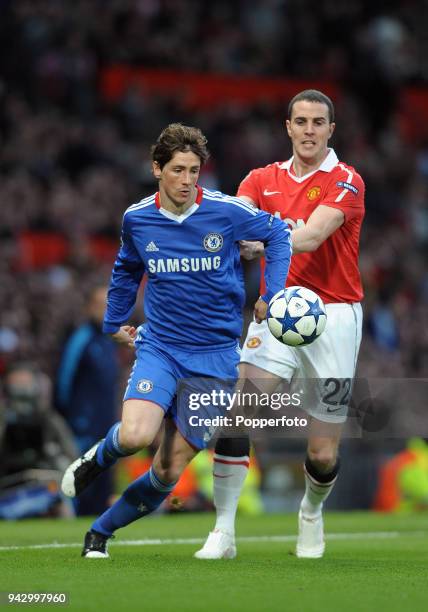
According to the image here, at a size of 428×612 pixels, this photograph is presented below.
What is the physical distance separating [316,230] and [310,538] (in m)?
1.76

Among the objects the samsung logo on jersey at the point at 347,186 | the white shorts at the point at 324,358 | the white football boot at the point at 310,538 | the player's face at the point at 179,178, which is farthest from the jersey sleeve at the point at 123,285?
the white football boot at the point at 310,538

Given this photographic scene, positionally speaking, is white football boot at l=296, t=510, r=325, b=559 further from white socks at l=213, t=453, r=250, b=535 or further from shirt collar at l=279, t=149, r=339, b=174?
shirt collar at l=279, t=149, r=339, b=174

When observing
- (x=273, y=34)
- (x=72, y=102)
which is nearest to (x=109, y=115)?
(x=72, y=102)

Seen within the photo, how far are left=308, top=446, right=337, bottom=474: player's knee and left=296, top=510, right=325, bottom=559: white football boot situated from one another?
314mm

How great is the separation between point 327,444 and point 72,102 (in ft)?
38.0

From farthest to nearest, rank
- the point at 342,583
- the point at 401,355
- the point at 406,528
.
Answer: the point at 401,355 → the point at 406,528 → the point at 342,583

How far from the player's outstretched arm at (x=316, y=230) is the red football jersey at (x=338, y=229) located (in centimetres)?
10

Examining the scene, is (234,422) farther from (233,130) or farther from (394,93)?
(394,93)

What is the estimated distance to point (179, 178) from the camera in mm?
7027

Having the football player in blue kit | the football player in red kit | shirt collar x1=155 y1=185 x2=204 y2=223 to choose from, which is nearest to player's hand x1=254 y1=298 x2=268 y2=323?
the football player in blue kit

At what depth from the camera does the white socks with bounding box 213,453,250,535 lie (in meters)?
7.54

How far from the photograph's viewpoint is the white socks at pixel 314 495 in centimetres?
777

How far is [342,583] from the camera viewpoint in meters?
6.26

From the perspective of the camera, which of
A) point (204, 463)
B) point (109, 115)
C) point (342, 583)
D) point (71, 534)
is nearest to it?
point (342, 583)
